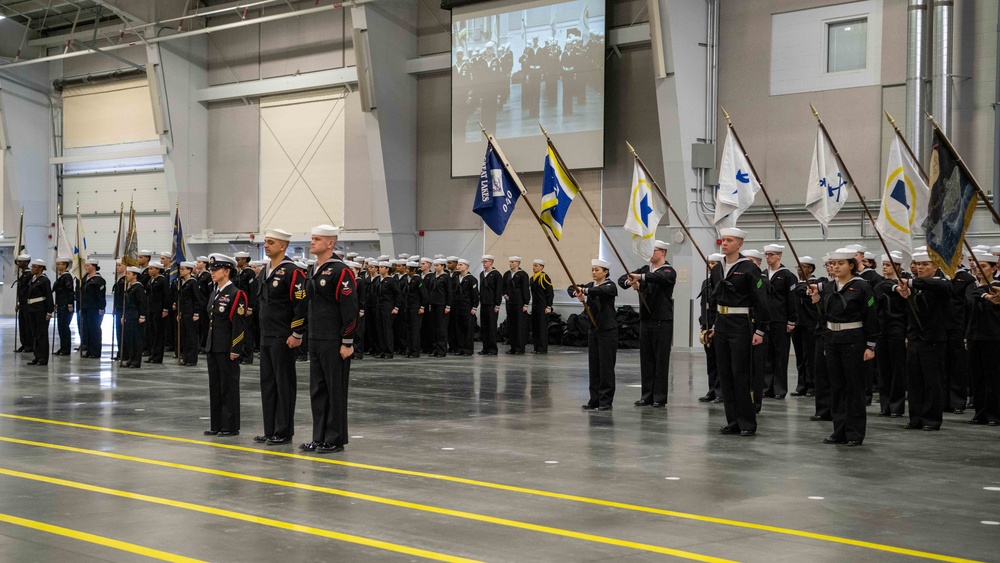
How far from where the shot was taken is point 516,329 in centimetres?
2222

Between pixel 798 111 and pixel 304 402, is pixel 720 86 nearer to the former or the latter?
pixel 798 111

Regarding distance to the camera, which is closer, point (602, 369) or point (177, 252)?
point (602, 369)

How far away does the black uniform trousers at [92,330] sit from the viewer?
20.1m

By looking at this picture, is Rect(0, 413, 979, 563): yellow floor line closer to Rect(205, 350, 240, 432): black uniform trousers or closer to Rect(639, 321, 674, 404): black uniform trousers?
Rect(205, 350, 240, 432): black uniform trousers

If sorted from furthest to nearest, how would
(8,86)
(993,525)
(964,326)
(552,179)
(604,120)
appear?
(8,86)
(604,120)
(552,179)
(964,326)
(993,525)

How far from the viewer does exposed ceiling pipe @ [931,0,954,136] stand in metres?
19.0

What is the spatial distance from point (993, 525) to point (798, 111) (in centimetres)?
1619

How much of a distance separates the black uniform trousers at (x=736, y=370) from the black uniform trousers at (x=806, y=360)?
155 inches

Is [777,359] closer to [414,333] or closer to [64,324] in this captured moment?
[414,333]

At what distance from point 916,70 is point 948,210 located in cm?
1017

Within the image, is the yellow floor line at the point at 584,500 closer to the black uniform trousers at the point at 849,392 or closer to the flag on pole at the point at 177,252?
the black uniform trousers at the point at 849,392

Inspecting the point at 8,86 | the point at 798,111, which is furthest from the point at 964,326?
the point at 8,86

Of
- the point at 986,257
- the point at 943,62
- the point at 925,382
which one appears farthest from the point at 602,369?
the point at 943,62

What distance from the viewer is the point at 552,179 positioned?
13.6 m
